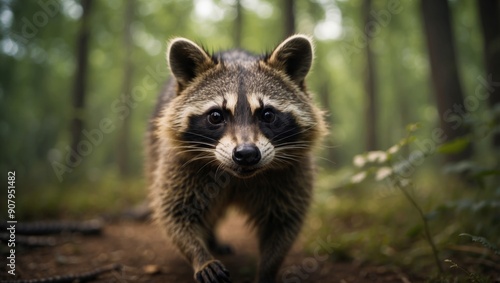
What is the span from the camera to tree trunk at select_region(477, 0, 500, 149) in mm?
7523

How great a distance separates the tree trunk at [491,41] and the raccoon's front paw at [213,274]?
22.2 feet

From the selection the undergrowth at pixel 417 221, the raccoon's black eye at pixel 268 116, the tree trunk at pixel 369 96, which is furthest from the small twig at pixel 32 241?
the tree trunk at pixel 369 96

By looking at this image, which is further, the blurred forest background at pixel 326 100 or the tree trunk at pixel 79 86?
the tree trunk at pixel 79 86

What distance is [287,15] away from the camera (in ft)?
30.1

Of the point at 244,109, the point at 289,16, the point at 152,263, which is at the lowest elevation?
the point at 152,263

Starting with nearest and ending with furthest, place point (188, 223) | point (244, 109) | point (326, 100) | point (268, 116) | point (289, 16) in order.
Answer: point (244, 109), point (268, 116), point (188, 223), point (289, 16), point (326, 100)

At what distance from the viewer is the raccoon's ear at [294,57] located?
385cm

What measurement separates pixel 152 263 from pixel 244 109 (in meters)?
2.57

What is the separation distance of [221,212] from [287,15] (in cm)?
648

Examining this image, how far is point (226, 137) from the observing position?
126 inches

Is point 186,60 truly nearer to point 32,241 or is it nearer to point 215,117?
point 215,117

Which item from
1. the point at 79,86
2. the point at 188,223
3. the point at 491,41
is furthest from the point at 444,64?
the point at 79,86

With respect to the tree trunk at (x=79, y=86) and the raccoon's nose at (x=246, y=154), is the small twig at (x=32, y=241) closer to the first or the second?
the raccoon's nose at (x=246, y=154)

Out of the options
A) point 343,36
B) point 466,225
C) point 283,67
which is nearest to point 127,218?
point 283,67
